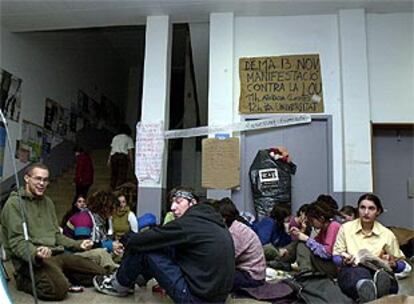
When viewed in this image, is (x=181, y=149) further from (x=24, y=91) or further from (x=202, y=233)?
(x=202, y=233)

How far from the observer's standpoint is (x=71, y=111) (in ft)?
29.1

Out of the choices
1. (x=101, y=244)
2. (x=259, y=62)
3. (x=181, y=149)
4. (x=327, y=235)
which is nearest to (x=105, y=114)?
(x=181, y=149)

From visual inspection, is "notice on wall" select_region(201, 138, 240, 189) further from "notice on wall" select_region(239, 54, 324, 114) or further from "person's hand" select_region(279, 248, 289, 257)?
"person's hand" select_region(279, 248, 289, 257)

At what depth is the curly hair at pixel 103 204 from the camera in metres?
4.05

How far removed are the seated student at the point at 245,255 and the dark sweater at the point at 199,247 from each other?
46 cm

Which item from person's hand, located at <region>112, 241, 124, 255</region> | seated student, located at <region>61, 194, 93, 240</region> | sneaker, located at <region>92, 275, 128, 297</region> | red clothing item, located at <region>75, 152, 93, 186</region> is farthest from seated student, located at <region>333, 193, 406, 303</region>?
red clothing item, located at <region>75, 152, 93, 186</region>

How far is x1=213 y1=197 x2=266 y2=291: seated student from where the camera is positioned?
309cm

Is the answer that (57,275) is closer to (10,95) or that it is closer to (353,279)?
(353,279)

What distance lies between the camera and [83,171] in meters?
6.95

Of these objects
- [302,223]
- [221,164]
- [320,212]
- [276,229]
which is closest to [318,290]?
[320,212]

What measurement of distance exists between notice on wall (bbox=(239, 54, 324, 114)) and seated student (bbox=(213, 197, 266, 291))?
9.07 ft

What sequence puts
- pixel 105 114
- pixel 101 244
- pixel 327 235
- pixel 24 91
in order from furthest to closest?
pixel 105 114, pixel 24 91, pixel 101 244, pixel 327 235

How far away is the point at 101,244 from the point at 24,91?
4127 mm

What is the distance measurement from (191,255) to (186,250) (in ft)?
0.13
